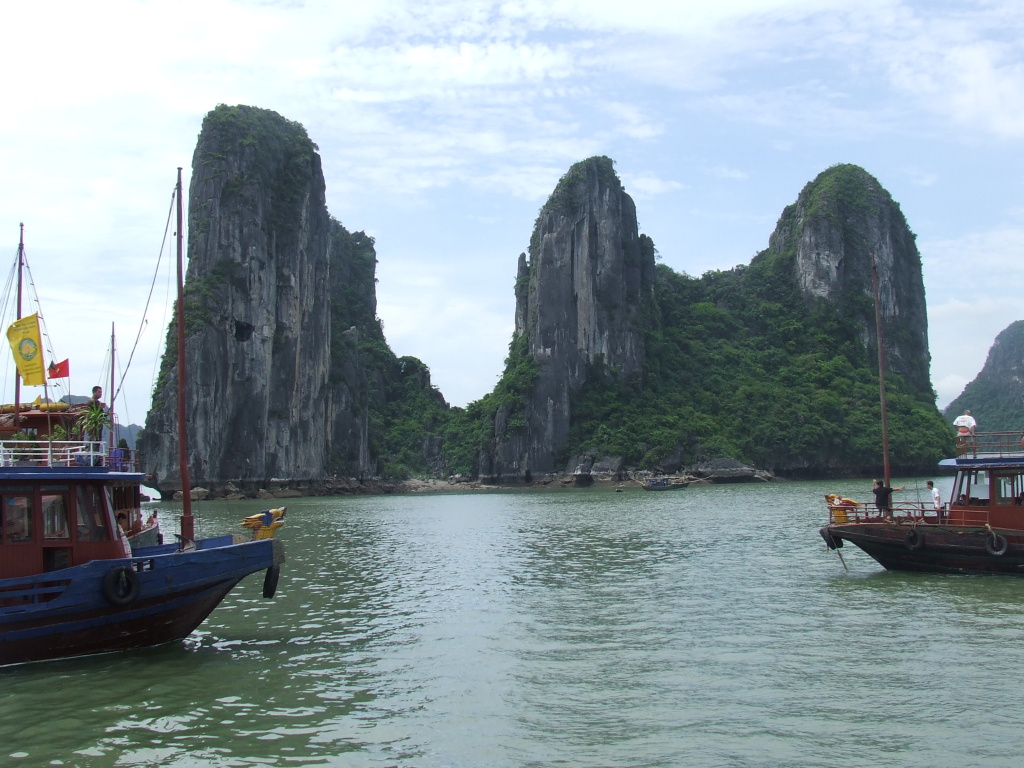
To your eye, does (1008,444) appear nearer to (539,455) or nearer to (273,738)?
(273,738)

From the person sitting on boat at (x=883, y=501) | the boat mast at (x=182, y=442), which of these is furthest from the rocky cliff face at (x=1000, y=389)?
the boat mast at (x=182, y=442)

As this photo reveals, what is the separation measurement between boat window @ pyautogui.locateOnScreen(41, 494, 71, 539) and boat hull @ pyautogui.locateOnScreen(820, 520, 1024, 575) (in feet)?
48.4

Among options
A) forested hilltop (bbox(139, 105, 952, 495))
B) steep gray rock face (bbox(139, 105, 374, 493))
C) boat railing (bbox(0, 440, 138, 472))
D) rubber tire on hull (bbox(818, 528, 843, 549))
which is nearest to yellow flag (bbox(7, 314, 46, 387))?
boat railing (bbox(0, 440, 138, 472))

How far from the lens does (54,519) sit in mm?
12594

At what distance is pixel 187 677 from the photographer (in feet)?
38.0

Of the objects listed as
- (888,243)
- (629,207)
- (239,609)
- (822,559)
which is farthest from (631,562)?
(888,243)

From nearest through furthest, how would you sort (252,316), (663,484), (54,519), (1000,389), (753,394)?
(54,519) → (663,484) → (252,316) → (753,394) → (1000,389)

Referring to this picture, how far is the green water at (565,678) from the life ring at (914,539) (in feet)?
2.57

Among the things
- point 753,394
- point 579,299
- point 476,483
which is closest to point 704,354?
point 753,394

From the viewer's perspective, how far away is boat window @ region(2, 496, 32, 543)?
12.1 meters

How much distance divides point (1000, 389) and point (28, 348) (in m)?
151

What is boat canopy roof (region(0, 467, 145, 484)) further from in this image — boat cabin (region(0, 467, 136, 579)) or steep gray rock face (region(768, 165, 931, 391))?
steep gray rock face (region(768, 165, 931, 391))

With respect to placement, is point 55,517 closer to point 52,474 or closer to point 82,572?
point 52,474

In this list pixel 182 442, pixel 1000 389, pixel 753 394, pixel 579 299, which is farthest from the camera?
pixel 1000 389
